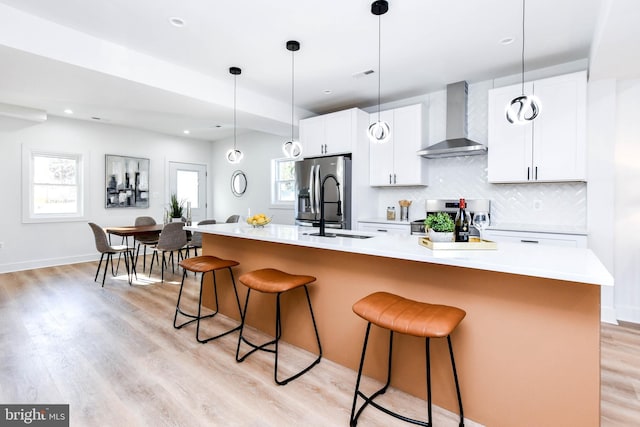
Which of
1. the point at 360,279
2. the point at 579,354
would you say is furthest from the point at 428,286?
the point at 579,354

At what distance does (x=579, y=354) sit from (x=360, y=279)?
1.18 meters

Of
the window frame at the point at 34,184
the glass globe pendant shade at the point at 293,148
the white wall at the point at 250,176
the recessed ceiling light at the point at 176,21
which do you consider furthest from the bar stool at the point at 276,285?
the window frame at the point at 34,184

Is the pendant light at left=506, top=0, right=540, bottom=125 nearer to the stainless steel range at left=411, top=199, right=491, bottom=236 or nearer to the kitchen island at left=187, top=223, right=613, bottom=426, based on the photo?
the kitchen island at left=187, top=223, right=613, bottom=426

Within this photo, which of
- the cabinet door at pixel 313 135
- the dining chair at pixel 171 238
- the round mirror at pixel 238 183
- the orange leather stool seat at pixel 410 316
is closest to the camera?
the orange leather stool seat at pixel 410 316

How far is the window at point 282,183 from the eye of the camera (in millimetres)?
6312

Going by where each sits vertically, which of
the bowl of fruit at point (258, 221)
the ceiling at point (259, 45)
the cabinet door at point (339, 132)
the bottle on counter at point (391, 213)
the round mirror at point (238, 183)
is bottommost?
the bowl of fruit at point (258, 221)

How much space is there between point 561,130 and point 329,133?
271 centimetres

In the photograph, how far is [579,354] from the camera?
142cm

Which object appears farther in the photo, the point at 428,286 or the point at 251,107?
the point at 251,107

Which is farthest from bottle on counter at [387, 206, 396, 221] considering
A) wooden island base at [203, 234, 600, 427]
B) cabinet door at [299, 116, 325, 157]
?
wooden island base at [203, 234, 600, 427]

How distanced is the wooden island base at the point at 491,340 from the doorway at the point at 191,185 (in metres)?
5.87

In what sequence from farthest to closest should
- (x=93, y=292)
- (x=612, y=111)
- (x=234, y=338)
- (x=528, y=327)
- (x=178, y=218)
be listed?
(x=178, y=218), (x=93, y=292), (x=612, y=111), (x=234, y=338), (x=528, y=327)

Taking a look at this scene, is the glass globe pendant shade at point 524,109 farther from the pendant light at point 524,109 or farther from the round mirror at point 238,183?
the round mirror at point 238,183

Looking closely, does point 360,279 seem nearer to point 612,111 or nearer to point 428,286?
point 428,286
